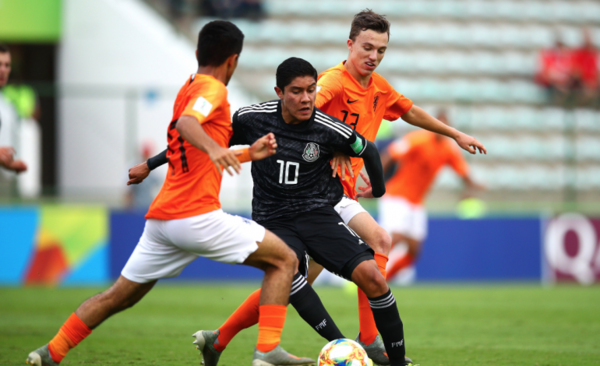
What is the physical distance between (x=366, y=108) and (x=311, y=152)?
33.1 inches

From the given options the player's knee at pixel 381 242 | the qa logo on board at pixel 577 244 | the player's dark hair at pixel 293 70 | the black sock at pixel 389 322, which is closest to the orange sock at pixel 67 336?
the black sock at pixel 389 322

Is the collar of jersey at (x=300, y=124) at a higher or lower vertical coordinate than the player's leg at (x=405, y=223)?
higher

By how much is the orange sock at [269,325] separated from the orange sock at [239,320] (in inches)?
24.2

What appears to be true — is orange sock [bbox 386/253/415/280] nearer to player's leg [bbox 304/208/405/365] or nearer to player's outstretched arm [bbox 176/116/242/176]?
player's leg [bbox 304/208/405/365]

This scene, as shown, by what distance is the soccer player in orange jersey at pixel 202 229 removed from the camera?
176 inches

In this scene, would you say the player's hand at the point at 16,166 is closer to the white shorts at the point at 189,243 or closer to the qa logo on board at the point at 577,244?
the white shorts at the point at 189,243

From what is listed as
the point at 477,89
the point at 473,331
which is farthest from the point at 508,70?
the point at 473,331

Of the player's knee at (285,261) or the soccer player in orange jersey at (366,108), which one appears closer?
the player's knee at (285,261)

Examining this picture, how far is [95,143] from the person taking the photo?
14.5 meters

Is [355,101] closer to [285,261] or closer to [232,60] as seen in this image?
[232,60]

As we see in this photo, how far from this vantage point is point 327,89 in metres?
5.51

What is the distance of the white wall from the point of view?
14.1 meters

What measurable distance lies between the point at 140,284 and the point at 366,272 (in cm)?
144

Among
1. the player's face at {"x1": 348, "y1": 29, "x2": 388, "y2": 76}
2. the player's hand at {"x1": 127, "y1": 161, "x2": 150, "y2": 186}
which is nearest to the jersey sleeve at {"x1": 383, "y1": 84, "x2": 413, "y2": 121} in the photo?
the player's face at {"x1": 348, "y1": 29, "x2": 388, "y2": 76}
